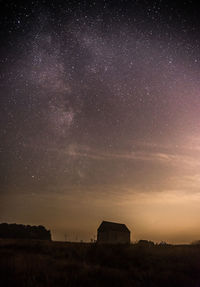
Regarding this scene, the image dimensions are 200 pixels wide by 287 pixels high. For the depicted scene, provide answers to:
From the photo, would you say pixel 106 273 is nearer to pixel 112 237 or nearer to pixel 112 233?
pixel 112 237

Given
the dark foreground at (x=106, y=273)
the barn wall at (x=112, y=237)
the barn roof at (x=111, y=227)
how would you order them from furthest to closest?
1. the barn roof at (x=111, y=227)
2. the barn wall at (x=112, y=237)
3. the dark foreground at (x=106, y=273)

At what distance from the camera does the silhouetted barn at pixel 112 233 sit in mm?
62250

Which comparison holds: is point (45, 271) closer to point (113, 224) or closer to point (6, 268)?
point (6, 268)

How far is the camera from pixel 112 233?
62844 millimetres

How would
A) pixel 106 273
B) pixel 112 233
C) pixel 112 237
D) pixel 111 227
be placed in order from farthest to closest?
pixel 111 227
pixel 112 233
pixel 112 237
pixel 106 273

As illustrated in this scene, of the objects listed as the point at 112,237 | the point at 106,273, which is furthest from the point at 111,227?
the point at 106,273

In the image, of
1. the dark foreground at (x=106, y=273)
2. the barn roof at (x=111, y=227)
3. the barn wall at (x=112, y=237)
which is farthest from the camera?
the barn roof at (x=111, y=227)

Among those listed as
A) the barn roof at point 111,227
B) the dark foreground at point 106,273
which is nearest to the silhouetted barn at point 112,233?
the barn roof at point 111,227

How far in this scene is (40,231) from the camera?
226 ft

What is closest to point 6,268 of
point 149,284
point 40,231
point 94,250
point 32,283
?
point 32,283

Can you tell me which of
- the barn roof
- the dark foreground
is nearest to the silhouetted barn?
the barn roof

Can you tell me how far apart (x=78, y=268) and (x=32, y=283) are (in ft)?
12.4

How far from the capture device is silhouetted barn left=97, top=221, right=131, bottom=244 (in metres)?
62.2

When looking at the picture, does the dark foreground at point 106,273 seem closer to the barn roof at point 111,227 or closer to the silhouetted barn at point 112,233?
the silhouetted barn at point 112,233
